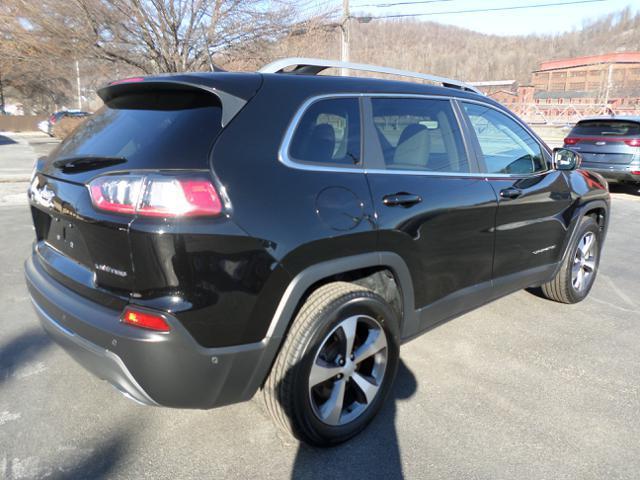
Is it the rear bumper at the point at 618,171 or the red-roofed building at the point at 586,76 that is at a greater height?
the red-roofed building at the point at 586,76

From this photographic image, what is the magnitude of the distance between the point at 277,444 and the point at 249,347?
71 cm

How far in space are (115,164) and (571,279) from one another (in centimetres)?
383

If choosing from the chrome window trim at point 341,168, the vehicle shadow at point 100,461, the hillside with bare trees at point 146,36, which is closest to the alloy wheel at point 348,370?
the chrome window trim at point 341,168

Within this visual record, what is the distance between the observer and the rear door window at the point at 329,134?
7.69ft

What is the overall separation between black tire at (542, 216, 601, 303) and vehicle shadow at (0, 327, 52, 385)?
158 inches

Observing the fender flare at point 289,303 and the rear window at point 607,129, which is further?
the rear window at point 607,129

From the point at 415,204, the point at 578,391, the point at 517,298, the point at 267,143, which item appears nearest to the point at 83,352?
the point at 267,143

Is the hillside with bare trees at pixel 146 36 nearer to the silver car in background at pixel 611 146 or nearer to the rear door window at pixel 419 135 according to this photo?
the silver car in background at pixel 611 146

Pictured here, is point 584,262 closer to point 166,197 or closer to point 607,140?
point 166,197

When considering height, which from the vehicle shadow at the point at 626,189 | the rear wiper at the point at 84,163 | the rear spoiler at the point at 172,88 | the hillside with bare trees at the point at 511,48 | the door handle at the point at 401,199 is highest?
the hillside with bare trees at the point at 511,48

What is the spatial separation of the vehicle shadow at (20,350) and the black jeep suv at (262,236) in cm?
83

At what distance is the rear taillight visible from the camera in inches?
76.7

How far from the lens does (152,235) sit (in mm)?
1923

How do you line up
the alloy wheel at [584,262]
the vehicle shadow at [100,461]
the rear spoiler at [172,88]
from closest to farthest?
the rear spoiler at [172,88], the vehicle shadow at [100,461], the alloy wheel at [584,262]
